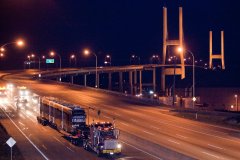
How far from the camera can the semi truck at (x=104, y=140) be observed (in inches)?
1416

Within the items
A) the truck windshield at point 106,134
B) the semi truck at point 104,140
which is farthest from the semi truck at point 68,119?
the truck windshield at point 106,134

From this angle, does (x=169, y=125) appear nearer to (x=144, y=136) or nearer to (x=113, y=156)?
Answer: (x=144, y=136)

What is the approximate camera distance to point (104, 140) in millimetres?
36219

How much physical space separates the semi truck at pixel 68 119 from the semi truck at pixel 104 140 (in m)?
2.61

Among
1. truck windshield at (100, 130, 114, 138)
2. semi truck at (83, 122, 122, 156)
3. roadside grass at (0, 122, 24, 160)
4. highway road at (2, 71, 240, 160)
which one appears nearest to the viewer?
roadside grass at (0, 122, 24, 160)

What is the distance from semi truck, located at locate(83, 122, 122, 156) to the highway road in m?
0.87

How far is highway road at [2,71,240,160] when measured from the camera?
1494 inches

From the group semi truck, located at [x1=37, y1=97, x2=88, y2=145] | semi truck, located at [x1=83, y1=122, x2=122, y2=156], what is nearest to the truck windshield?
semi truck, located at [x1=83, y1=122, x2=122, y2=156]

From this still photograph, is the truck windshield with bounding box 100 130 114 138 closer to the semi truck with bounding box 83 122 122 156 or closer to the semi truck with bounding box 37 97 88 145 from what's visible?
the semi truck with bounding box 83 122 122 156

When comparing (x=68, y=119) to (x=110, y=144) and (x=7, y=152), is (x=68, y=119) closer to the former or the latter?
(x=7, y=152)

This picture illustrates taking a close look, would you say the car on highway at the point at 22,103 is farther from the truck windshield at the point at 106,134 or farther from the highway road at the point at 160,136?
the truck windshield at the point at 106,134

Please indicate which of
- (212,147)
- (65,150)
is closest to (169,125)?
(212,147)

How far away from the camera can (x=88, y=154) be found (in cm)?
3750

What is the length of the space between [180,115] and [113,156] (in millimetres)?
31206
